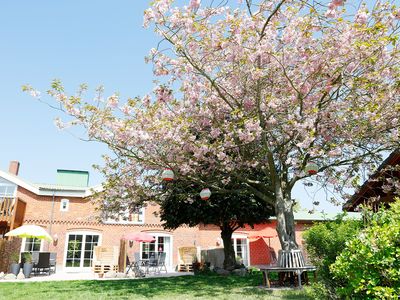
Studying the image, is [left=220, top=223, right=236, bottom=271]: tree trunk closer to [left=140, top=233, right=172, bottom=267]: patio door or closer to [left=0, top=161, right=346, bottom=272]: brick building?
[left=0, top=161, right=346, bottom=272]: brick building

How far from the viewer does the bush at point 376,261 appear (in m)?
3.21

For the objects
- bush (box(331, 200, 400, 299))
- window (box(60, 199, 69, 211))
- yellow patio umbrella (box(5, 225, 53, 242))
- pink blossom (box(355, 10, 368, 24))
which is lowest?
A: bush (box(331, 200, 400, 299))

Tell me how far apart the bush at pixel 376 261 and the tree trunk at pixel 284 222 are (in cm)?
568

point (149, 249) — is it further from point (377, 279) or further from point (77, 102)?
point (377, 279)

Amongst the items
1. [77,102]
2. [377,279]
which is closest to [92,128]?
[77,102]

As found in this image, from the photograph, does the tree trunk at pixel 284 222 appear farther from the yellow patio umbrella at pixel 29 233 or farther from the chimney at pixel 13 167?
the chimney at pixel 13 167

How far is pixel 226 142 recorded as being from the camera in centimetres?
872

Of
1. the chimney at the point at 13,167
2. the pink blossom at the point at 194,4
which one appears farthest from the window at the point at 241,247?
the pink blossom at the point at 194,4

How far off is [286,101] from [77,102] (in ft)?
19.0

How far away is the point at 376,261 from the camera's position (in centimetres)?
329

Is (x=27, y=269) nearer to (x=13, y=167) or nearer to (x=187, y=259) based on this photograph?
(x=187, y=259)

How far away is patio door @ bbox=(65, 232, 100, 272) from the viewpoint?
20.6 metres

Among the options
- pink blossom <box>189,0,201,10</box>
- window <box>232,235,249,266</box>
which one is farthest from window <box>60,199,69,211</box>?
pink blossom <box>189,0,201,10</box>

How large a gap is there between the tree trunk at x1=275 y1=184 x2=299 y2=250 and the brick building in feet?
39.8
